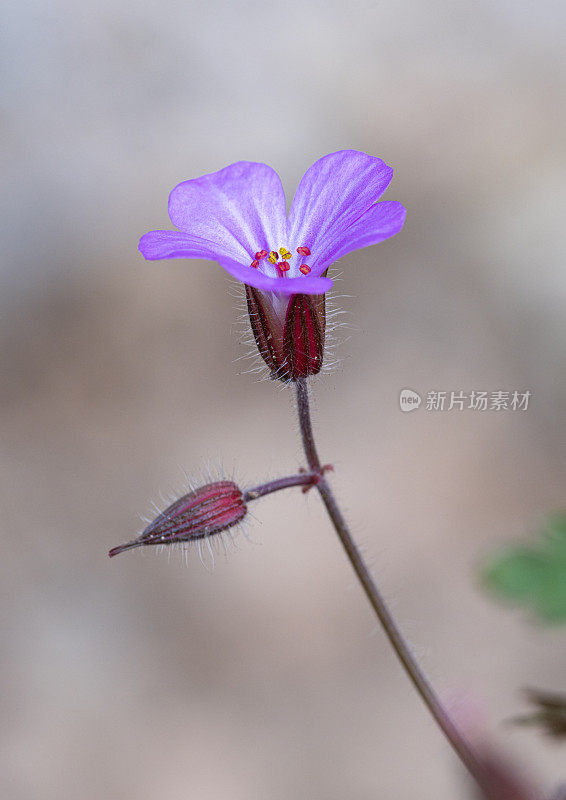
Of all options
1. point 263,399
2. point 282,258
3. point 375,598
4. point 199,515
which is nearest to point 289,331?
point 282,258

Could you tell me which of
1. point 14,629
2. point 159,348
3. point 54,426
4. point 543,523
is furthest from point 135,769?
point 543,523

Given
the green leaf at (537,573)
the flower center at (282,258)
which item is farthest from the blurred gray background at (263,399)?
the flower center at (282,258)

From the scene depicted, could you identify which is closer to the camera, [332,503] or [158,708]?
[332,503]

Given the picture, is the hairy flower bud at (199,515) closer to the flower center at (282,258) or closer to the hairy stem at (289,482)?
the hairy stem at (289,482)

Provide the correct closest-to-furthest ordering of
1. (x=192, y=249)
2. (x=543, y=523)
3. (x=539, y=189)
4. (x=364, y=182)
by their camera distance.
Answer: (x=192, y=249)
(x=364, y=182)
(x=543, y=523)
(x=539, y=189)

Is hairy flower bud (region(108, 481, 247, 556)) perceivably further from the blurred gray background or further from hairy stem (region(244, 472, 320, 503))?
the blurred gray background

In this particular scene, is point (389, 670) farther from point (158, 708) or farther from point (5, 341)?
point (5, 341)
